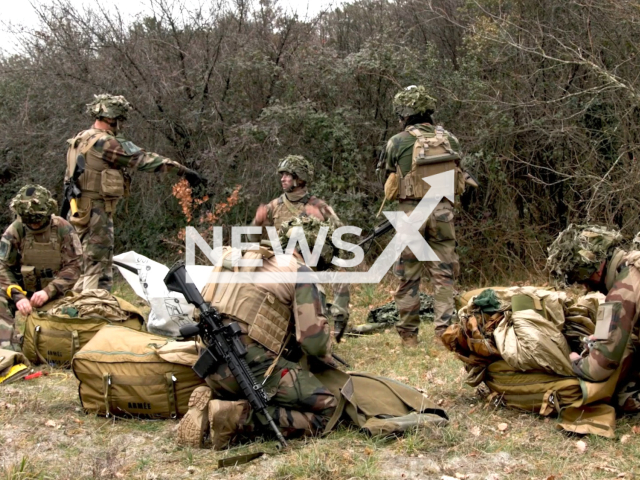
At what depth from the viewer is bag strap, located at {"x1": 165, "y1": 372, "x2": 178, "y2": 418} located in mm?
4352

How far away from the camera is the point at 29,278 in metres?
6.27

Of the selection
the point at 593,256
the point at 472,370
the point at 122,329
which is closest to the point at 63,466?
the point at 122,329

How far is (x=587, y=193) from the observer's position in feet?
28.2

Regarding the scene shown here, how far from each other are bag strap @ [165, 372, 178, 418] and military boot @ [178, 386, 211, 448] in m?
0.36

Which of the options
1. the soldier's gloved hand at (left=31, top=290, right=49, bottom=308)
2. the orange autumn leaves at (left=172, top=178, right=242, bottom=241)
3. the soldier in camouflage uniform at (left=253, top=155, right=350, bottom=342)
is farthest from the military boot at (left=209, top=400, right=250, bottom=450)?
the orange autumn leaves at (left=172, top=178, right=242, bottom=241)

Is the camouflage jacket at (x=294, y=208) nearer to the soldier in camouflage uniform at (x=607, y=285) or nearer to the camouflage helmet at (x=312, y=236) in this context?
the camouflage helmet at (x=312, y=236)

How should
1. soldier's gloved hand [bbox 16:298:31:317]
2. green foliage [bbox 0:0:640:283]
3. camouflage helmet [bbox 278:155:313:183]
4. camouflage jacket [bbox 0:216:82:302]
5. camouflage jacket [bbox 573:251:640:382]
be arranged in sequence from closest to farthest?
camouflage jacket [bbox 573:251:640:382]
soldier's gloved hand [bbox 16:298:31:317]
camouflage jacket [bbox 0:216:82:302]
camouflage helmet [bbox 278:155:313:183]
green foliage [bbox 0:0:640:283]

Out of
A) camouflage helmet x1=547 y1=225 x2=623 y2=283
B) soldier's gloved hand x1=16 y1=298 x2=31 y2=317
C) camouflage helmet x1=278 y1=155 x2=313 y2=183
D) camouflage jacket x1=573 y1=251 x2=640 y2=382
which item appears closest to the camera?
camouflage jacket x1=573 y1=251 x2=640 y2=382

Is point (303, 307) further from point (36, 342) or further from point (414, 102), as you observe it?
point (414, 102)

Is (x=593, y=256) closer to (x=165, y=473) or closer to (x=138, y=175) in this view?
(x=165, y=473)

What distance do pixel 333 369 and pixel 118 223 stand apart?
7.51 m

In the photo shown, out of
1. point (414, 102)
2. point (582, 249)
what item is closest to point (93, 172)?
point (414, 102)

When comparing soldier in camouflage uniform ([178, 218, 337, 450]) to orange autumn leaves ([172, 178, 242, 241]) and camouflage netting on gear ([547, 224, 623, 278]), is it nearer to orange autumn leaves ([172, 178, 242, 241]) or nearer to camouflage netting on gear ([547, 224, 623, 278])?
camouflage netting on gear ([547, 224, 623, 278])

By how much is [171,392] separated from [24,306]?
2131mm
